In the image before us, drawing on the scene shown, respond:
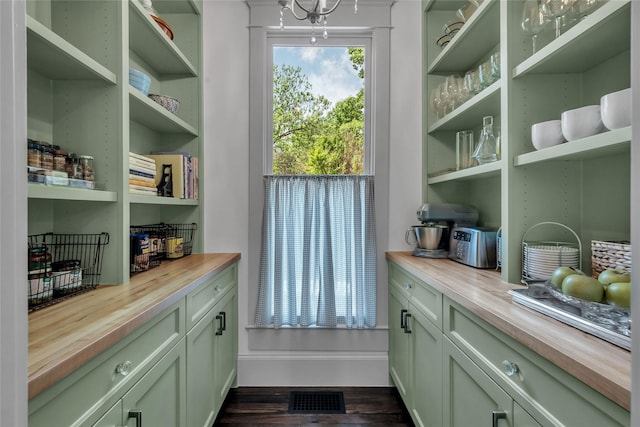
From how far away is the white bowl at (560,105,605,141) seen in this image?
42.8 inches

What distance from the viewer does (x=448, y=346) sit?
4.52 feet

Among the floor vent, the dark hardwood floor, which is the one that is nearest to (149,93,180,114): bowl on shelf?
the dark hardwood floor

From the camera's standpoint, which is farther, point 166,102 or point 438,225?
point 438,225

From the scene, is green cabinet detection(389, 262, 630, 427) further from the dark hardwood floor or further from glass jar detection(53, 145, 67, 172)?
glass jar detection(53, 145, 67, 172)

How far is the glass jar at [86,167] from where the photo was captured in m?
1.36

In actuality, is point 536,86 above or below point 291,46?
below

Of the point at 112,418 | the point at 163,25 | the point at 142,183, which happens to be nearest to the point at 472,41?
the point at 163,25

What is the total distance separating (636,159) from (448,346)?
1175 mm

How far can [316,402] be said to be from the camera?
7.29 ft

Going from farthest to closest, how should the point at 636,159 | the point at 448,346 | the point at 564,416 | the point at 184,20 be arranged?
the point at 184,20, the point at 448,346, the point at 564,416, the point at 636,159

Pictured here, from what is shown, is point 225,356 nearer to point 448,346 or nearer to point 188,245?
point 188,245

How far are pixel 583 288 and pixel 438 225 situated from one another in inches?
48.9

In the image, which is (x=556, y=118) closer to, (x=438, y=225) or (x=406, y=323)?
(x=438, y=225)

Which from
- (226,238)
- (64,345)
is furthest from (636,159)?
(226,238)
